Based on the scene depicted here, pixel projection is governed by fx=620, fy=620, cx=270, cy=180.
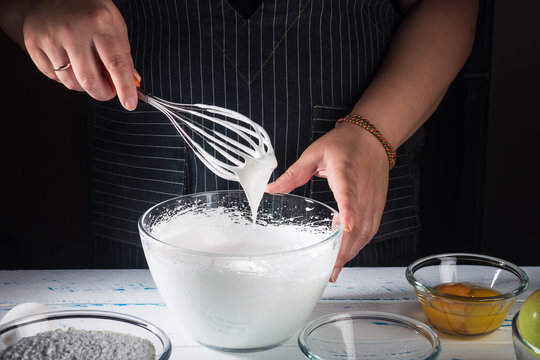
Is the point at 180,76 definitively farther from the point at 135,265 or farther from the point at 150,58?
the point at 135,265

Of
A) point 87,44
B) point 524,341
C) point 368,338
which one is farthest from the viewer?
point 87,44

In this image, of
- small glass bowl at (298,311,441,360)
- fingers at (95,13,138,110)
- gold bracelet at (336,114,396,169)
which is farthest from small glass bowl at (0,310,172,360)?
gold bracelet at (336,114,396,169)

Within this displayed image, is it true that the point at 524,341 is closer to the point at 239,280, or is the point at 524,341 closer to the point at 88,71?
the point at 239,280

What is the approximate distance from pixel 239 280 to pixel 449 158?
1668mm

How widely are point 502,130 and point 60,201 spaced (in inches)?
61.1

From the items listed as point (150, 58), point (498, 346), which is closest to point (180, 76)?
point (150, 58)

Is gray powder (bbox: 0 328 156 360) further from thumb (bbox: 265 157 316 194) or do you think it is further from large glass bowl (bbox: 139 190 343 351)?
thumb (bbox: 265 157 316 194)

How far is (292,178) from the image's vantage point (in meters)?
0.97

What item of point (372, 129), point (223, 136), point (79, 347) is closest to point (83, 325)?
point (79, 347)

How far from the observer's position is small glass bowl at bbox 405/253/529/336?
82 centimetres

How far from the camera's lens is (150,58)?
A: 4.04 ft

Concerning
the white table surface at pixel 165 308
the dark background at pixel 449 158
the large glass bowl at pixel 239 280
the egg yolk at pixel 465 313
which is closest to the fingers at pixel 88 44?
the large glass bowl at pixel 239 280

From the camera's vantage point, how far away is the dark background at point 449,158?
6.63 feet

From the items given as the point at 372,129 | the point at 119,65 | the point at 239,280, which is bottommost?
the point at 239,280
